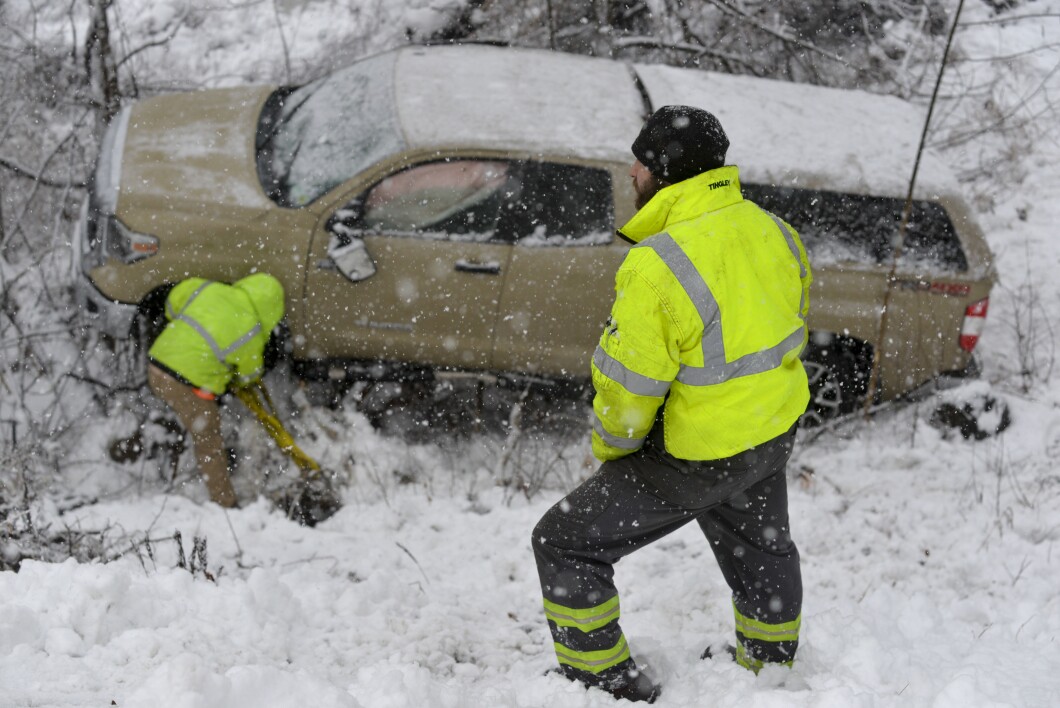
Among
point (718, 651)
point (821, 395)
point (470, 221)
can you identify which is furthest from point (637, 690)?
point (821, 395)

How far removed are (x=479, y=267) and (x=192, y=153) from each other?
5.41ft

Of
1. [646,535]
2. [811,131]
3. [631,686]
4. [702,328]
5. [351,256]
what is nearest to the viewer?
[702,328]

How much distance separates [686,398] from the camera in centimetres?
255

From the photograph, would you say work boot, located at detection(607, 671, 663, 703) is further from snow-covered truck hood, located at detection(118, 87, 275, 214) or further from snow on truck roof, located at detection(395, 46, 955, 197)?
snow-covered truck hood, located at detection(118, 87, 275, 214)

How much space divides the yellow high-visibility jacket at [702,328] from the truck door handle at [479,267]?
2.32 m

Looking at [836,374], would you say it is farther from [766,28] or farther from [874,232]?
[766,28]

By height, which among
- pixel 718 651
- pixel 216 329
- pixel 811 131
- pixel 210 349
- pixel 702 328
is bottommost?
pixel 718 651

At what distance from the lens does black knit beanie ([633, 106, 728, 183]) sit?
96.5 inches

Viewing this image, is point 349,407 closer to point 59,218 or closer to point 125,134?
point 125,134

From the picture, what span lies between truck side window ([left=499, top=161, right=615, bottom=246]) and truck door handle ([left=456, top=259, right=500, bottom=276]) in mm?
174

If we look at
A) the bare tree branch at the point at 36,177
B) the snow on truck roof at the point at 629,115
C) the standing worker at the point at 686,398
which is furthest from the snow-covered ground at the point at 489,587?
the bare tree branch at the point at 36,177

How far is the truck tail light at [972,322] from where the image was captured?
514cm

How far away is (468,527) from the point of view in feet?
14.3

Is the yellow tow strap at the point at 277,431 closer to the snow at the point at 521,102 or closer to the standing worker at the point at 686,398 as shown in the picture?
the snow at the point at 521,102
